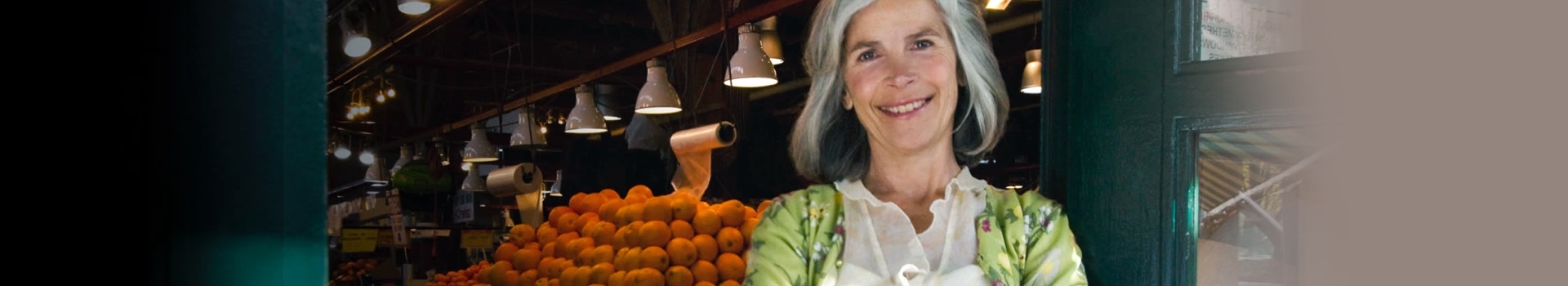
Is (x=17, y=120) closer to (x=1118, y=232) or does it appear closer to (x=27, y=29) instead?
(x=27, y=29)

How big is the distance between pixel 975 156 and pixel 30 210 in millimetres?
1592

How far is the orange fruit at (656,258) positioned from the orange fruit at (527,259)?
99cm

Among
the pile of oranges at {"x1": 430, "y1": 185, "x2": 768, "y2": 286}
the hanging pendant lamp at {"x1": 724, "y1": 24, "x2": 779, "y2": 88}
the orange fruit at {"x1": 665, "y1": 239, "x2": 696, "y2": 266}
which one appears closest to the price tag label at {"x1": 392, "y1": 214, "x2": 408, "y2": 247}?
the pile of oranges at {"x1": 430, "y1": 185, "x2": 768, "y2": 286}

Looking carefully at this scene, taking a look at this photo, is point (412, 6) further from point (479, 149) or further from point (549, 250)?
point (479, 149)

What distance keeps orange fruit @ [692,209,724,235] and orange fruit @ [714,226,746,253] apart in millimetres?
19

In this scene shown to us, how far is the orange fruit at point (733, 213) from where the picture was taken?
296 centimetres

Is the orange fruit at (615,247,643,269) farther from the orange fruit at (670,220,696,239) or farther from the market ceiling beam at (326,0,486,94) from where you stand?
the market ceiling beam at (326,0,486,94)

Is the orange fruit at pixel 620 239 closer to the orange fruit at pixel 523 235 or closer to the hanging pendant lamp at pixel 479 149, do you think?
the orange fruit at pixel 523 235

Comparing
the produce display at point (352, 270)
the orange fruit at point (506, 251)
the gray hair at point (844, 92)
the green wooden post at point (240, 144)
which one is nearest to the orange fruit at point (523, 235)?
the orange fruit at point (506, 251)

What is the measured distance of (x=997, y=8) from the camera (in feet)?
9.85

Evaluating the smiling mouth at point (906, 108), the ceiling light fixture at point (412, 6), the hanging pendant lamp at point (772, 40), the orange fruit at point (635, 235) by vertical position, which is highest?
the ceiling light fixture at point (412, 6)

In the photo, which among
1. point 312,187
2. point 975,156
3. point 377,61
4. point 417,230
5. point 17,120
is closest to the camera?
point 17,120

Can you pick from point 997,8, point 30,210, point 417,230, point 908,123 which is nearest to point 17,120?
point 30,210

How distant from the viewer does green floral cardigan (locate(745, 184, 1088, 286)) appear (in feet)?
7.05
